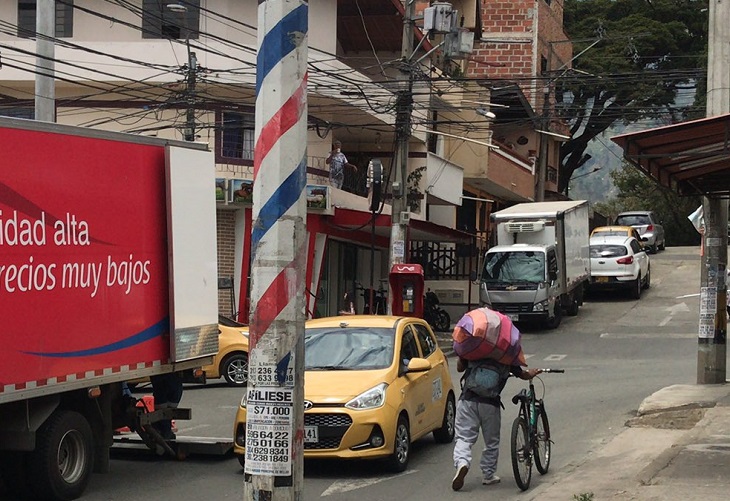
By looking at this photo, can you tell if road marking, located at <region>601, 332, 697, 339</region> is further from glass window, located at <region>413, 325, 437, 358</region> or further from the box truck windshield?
glass window, located at <region>413, 325, 437, 358</region>

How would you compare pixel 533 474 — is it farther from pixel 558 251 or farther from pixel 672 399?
pixel 558 251

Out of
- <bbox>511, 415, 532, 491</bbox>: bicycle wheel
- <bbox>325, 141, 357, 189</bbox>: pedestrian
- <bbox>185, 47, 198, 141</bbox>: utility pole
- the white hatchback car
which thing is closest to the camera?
<bbox>511, 415, 532, 491</bbox>: bicycle wheel

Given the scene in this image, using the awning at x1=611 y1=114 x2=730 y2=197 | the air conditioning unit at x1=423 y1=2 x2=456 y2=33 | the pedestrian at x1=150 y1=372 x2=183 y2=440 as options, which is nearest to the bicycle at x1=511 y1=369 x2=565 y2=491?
the awning at x1=611 y1=114 x2=730 y2=197

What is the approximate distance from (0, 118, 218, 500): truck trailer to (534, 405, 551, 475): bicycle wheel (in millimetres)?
3735

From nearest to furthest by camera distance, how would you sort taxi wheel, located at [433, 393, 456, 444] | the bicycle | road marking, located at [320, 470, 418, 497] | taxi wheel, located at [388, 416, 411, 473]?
the bicycle < road marking, located at [320, 470, 418, 497] < taxi wheel, located at [388, 416, 411, 473] < taxi wheel, located at [433, 393, 456, 444]

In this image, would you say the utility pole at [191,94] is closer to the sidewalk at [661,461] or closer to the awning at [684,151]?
the awning at [684,151]

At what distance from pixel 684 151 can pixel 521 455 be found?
4357 millimetres

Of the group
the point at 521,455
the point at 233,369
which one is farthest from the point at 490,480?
the point at 233,369

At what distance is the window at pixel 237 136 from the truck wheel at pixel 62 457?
62.9 feet

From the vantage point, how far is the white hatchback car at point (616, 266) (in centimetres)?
3725

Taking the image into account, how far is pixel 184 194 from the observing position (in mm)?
12438

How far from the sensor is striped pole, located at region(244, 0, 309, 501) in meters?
6.09

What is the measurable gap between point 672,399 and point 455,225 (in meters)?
30.0

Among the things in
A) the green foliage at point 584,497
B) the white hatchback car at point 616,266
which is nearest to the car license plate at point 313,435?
the green foliage at point 584,497
